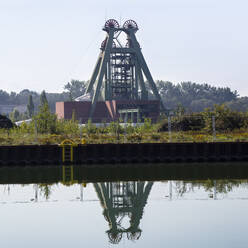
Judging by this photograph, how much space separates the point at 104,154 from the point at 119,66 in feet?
192

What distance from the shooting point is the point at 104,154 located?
112 feet

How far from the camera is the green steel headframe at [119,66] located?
8981cm

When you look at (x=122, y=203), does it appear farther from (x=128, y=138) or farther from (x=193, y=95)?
(x=193, y=95)

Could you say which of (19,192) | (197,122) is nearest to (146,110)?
(197,122)

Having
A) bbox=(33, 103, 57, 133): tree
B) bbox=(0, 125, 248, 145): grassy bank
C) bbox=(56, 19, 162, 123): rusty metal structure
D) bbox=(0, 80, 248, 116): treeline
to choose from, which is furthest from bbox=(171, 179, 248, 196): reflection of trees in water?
bbox=(0, 80, 248, 116): treeline

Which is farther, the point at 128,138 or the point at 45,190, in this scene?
the point at 128,138

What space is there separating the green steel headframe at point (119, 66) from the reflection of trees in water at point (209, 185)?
6633 centimetres

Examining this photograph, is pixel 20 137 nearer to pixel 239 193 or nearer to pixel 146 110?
pixel 239 193

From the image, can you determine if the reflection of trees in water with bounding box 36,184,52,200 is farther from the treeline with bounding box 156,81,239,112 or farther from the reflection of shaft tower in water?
the treeline with bounding box 156,81,239,112

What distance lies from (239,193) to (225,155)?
14895 mm

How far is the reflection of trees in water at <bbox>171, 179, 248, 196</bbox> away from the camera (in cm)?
2144

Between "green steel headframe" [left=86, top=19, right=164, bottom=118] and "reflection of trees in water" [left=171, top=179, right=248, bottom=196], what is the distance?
218 feet

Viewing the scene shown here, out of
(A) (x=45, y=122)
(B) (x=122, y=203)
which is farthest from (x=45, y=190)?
(A) (x=45, y=122)

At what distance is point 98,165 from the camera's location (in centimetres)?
3306
